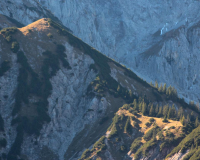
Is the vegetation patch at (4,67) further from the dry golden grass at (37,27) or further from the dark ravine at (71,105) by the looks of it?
the dry golden grass at (37,27)

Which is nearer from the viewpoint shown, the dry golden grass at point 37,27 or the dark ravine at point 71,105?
the dark ravine at point 71,105

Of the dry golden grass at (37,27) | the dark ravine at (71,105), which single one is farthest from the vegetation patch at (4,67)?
the dry golden grass at (37,27)

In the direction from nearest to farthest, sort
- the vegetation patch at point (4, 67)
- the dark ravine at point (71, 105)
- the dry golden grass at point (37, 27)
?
the dark ravine at point (71, 105), the vegetation patch at point (4, 67), the dry golden grass at point (37, 27)

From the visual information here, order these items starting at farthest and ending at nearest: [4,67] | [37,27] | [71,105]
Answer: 1. [37,27]
2. [71,105]
3. [4,67]

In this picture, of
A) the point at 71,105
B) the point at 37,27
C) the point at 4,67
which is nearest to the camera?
the point at 4,67

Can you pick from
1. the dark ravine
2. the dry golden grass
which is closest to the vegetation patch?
the dark ravine

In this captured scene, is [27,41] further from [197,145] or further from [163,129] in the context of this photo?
[197,145]

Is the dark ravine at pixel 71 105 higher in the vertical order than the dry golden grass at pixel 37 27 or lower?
lower

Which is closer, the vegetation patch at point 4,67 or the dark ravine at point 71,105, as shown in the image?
the dark ravine at point 71,105

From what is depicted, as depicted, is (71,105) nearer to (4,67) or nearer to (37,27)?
(4,67)

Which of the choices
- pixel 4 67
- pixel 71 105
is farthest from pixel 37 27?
pixel 71 105

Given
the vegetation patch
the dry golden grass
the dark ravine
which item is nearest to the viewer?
the dark ravine

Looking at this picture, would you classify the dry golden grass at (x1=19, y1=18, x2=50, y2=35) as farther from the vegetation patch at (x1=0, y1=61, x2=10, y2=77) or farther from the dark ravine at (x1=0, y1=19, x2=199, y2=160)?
the vegetation patch at (x1=0, y1=61, x2=10, y2=77)

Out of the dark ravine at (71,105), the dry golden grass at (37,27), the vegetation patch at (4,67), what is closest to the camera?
the dark ravine at (71,105)
